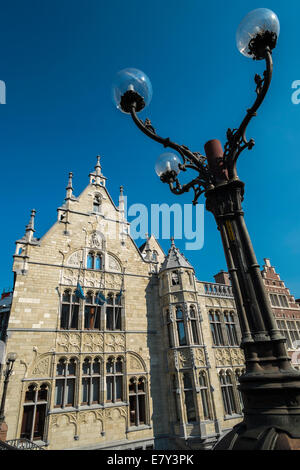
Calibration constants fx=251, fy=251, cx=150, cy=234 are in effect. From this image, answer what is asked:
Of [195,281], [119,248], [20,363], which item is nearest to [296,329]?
[195,281]

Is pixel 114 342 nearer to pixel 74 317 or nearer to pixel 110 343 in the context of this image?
pixel 110 343

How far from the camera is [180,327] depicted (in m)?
15.7

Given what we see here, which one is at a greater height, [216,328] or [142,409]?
[216,328]

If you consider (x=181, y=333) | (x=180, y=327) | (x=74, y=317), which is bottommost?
(x=181, y=333)

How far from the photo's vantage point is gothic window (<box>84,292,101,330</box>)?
1446 centimetres

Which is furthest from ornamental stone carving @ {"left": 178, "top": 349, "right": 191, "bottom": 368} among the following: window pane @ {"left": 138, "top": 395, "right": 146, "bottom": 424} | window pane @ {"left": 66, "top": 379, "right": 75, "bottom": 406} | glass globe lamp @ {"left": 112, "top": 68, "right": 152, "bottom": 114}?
glass globe lamp @ {"left": 112, "top": 68, "right": 152, "bottom": 114}

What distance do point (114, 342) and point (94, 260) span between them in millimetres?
5109

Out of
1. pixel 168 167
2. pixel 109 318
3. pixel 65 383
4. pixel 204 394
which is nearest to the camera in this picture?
pixel 168 167

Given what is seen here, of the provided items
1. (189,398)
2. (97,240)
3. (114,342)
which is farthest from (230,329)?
(97,240)

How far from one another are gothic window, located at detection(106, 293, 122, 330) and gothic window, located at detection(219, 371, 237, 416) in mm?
7371

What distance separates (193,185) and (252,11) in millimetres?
3056

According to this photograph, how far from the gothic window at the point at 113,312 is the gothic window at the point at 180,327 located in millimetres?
3635

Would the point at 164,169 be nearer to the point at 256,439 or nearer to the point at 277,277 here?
the point at 256,439
